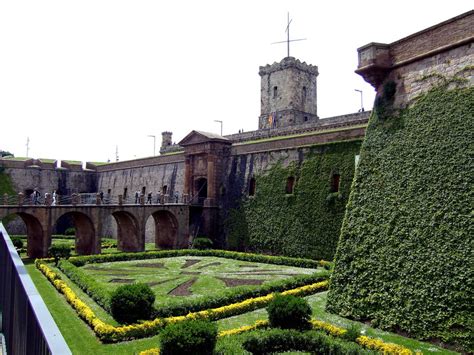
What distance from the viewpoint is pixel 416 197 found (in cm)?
1232

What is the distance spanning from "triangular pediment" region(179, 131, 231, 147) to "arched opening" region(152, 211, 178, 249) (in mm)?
5712

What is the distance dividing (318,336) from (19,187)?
1421 inches

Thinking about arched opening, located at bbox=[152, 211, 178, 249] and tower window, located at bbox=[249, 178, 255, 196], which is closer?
tower window, located at bbox=[249, 178, 255, 196]

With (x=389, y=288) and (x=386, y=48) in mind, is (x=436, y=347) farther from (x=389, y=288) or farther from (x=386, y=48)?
(x=386, y=48)

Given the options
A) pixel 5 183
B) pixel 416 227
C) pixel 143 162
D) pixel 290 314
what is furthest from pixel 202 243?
pixel 5 183

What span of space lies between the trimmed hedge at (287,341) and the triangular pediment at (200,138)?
822 inches

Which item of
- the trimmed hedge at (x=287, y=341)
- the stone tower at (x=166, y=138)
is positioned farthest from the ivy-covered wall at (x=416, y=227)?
the stone tower at (x=166, y=138)

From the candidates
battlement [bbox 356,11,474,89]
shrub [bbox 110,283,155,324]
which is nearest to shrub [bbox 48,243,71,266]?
shrub [bbox 110,283,155,324]

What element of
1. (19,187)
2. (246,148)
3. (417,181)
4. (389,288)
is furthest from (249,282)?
(19,187)

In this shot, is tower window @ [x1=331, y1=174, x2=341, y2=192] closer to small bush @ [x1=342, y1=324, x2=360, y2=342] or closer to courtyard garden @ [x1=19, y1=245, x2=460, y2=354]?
courtyard garden @ [x1=19, y1=245, x2=460, y2=354]

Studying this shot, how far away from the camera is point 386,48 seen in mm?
14883

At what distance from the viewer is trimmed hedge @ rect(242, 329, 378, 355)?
10.4 m

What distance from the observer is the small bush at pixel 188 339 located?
9125 mm

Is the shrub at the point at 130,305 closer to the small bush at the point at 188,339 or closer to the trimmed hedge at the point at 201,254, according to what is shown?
the small bush at the point at 188,339
